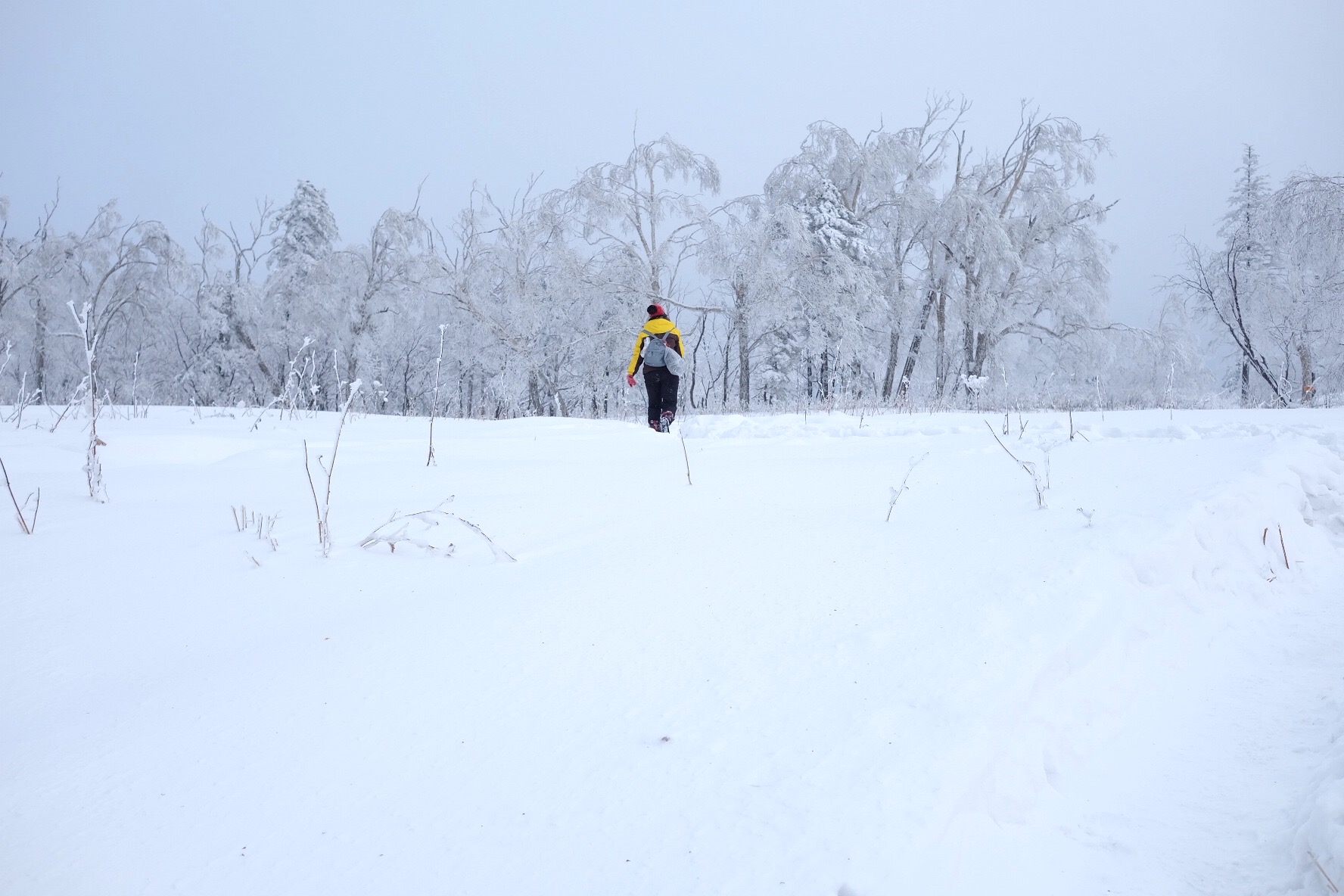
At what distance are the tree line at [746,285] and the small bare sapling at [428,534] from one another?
12.9 metres

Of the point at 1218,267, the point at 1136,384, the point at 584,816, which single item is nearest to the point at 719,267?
the point at 1218,267

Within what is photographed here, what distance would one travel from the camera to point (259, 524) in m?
2.49

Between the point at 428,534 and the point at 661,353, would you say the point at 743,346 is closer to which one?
the point at 661,353

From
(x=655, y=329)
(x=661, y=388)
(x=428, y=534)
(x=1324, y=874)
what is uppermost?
(x=655, y=329)

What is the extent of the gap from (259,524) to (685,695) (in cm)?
186

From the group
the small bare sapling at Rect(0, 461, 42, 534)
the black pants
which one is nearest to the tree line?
the black pants

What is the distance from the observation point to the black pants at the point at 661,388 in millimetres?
8727

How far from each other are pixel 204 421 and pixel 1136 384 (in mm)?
24982

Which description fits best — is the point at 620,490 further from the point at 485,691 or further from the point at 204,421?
the point at 204,421

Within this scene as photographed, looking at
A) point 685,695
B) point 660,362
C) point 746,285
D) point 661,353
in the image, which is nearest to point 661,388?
point 660,362

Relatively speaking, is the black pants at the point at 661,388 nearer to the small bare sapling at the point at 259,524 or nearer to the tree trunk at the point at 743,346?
the small bare sapling at the point at 259,524

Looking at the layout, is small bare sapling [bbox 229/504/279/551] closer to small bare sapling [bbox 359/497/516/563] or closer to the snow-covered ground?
the snow-covered ground

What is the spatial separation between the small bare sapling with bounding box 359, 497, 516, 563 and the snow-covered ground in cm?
4

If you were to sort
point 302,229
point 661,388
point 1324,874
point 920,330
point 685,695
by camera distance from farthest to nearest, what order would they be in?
point 302,229 < point 920,330 < point 661,388 < point 685,695 < point 1324,874
